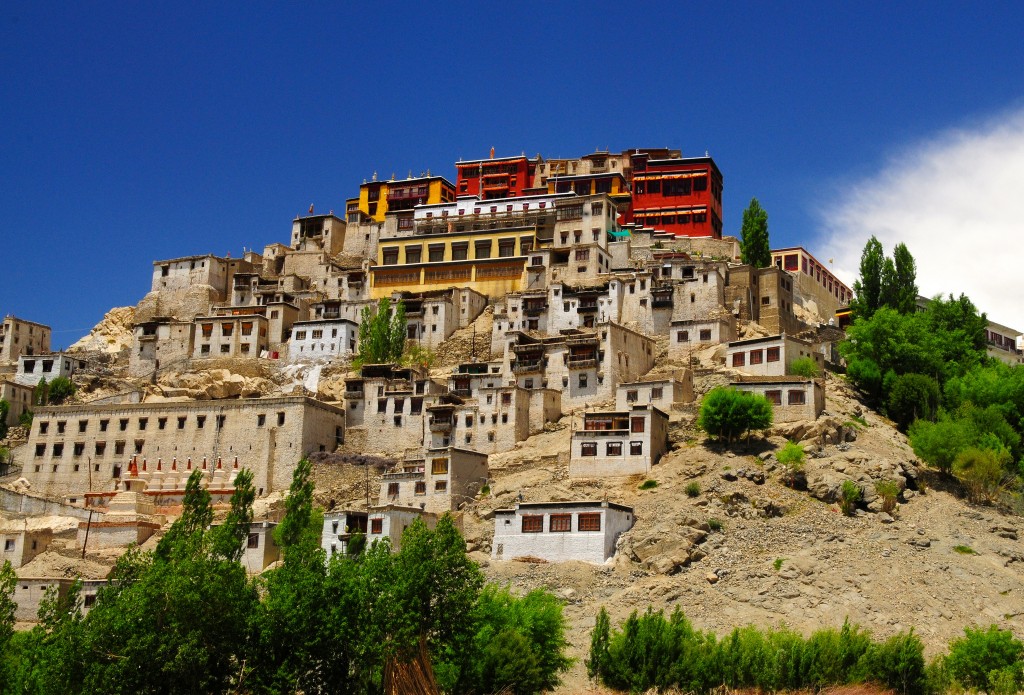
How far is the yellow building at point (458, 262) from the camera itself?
8100cm

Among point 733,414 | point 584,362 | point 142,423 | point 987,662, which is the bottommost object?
point 987,662

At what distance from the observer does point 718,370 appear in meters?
63.9

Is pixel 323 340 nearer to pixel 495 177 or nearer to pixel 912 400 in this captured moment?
pixel 495 177

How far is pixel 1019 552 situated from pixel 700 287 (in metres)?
26.8

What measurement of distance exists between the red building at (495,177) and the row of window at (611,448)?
3894cm

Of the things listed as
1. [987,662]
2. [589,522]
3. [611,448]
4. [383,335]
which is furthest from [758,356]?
[987,662]

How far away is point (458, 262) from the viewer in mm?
82188

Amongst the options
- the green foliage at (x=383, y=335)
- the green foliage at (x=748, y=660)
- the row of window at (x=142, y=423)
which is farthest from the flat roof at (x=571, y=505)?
the green foliage at (x=383, y=335)

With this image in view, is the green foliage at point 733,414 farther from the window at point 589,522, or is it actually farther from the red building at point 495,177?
the red building at point 495,177

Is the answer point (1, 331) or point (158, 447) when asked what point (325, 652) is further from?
point (1, 331)

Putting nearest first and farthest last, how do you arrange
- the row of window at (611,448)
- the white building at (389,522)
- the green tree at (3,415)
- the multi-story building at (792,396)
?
the white building at (389,522)
the row of window at (611,448)
the multi-story building at (792,396)
the green tree at (3,415)

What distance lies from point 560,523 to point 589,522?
4.11ft

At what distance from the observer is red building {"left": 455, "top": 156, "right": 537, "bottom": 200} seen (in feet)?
306

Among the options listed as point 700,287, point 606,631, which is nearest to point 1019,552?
point 606,631
